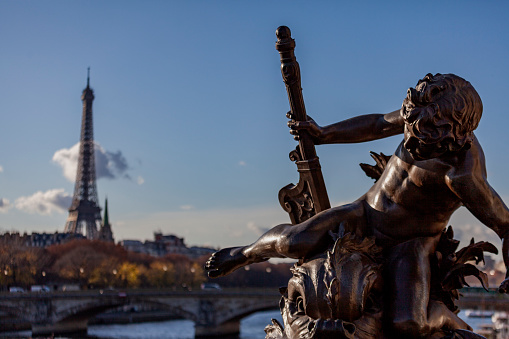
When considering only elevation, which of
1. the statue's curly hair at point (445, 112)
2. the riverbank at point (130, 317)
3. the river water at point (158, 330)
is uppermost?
the statue's curly hair at point (445, 112)

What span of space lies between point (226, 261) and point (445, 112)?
1.40 m

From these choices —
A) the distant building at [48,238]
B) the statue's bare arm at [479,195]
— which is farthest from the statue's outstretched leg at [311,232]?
the distant building at [48,238]

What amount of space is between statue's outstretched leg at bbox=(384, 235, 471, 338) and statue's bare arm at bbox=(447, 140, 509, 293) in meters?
0.31

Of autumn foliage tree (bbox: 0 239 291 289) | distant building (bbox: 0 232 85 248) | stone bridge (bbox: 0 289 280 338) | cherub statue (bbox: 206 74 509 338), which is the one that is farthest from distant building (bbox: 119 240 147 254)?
cherub statue (bbox: 206 74 509 338)

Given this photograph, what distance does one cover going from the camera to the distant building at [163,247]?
87375 millimetres

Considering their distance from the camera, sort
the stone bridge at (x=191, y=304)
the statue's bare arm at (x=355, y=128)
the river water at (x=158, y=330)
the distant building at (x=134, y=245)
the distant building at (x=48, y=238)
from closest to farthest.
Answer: the statue's bare arm at (x=355, y=128) → the river water at (x=158, y=330) → the stone bridge at (x=191, y=304) → the distant building at (x=48, y=238) → the distant building at (x=134, y=245)

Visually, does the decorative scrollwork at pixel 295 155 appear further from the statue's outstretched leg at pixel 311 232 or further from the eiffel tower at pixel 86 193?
the eiffel tower at pixel 86 193

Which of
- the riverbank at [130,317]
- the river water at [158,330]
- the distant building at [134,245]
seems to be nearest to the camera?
the river water at [158,330]

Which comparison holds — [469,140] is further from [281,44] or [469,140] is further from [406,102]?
[281,44]

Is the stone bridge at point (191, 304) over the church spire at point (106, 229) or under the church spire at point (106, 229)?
under

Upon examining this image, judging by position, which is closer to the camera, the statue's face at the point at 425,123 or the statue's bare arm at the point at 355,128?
the statue's face at the point at 425,123

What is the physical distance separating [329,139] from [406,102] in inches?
27.7

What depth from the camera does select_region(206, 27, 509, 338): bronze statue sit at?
9.59 ft

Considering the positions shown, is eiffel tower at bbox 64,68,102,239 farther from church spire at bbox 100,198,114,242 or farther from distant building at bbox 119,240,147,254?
distant building at bbox 119,240,147,254
